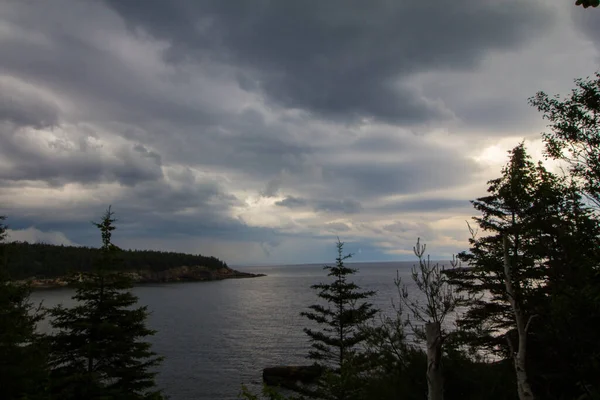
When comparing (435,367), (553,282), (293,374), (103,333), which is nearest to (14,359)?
(103,333)

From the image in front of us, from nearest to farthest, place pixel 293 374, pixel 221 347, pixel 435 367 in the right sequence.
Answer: pixel 435 367 → pixel 293 374 → pixel 221 347

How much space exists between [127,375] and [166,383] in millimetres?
21865

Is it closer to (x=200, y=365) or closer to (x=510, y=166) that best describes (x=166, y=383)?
(x=200, y=365)

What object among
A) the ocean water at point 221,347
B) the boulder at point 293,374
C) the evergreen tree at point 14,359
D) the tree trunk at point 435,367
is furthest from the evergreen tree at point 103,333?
the boulder at point 293,374

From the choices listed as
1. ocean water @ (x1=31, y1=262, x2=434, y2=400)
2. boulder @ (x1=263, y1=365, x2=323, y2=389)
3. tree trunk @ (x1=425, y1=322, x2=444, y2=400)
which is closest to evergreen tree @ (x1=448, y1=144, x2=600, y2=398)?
tree trunk @ (x1=425, y1=322, x2=444, y2=400)

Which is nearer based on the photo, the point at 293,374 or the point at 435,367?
the point at 435,367

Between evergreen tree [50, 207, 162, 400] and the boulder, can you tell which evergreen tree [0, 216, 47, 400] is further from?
the boulder

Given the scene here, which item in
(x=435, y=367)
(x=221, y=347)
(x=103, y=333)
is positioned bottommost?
(x=221, y=347)

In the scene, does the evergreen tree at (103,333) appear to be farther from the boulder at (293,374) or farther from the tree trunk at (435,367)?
the boulder at (293,374)

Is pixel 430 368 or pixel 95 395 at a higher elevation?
pixel 430 368

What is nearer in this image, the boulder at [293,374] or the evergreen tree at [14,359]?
the evergreen tree at [14,359]

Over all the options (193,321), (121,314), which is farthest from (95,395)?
(193,321)

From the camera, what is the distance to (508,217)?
22.5 m

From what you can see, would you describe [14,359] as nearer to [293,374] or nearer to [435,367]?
[435,367]
